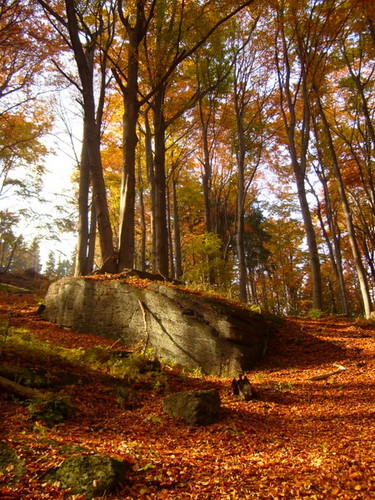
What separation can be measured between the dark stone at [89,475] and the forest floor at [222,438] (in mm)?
69

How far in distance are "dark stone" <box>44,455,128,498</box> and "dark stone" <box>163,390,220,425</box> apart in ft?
4.68

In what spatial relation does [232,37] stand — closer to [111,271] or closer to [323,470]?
[111,271]

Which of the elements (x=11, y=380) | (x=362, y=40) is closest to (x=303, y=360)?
(x=11, y=380)

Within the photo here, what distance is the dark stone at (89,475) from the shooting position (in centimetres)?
210

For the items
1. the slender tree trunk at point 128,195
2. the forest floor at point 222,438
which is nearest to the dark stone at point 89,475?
the forest floor at point 222,438

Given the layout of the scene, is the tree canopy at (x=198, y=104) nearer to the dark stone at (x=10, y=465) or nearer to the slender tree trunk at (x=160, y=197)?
the slender tree trunk at (x=160, y=197)

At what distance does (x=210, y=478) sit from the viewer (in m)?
2.44

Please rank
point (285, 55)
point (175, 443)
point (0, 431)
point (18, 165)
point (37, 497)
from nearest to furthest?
point (37, 497), point (0, 431), point (175, 443), point (285, 55), point (18, 165)

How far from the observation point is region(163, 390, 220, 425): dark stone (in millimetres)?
3658

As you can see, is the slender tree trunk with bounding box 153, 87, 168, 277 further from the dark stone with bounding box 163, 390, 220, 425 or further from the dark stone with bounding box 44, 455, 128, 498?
the dark stone with bounding box 44, 455, 128, 498

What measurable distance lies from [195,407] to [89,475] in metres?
1.71

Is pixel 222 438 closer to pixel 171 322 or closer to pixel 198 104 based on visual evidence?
pixel 171 322

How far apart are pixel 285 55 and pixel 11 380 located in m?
12.5

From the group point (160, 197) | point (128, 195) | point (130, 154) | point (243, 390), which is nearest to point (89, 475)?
point (243, 390)
